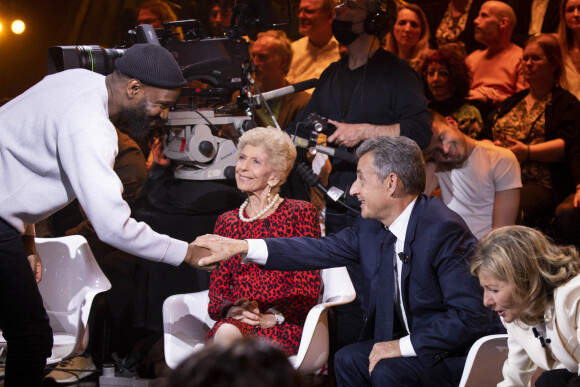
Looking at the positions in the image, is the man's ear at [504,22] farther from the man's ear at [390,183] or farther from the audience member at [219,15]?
the man's ear at [390,183]

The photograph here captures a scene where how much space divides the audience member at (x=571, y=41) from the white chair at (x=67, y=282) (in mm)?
3010

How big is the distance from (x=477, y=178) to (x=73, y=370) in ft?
8.25

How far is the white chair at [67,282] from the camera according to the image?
323 centimetres

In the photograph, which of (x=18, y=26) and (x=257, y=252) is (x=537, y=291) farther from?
(x=18, y=26)

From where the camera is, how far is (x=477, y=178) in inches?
145

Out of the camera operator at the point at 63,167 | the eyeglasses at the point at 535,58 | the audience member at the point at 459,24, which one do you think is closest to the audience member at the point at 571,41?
the eyeglasses at the point at 535,58

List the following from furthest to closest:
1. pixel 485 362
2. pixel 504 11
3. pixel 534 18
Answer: pixel 534 18, pixel 504 11, pixel 485 362

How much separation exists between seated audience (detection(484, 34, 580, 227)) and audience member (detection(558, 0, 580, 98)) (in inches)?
3.6

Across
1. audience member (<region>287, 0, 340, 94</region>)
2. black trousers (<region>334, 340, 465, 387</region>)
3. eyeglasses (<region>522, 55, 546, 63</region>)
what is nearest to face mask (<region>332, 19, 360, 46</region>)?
audience member (<region>287, 0, 340, 94</region>)

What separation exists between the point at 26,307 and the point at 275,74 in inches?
105

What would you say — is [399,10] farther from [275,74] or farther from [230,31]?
[230,31]

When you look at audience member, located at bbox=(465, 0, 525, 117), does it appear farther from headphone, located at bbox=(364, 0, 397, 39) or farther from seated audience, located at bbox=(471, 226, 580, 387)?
seated audience, located at bbox=(471, 226, 580, 387)

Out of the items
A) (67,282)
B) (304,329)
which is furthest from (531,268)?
(67,282)

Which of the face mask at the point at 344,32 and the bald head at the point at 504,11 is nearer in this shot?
the face mask at the point at 344,32
